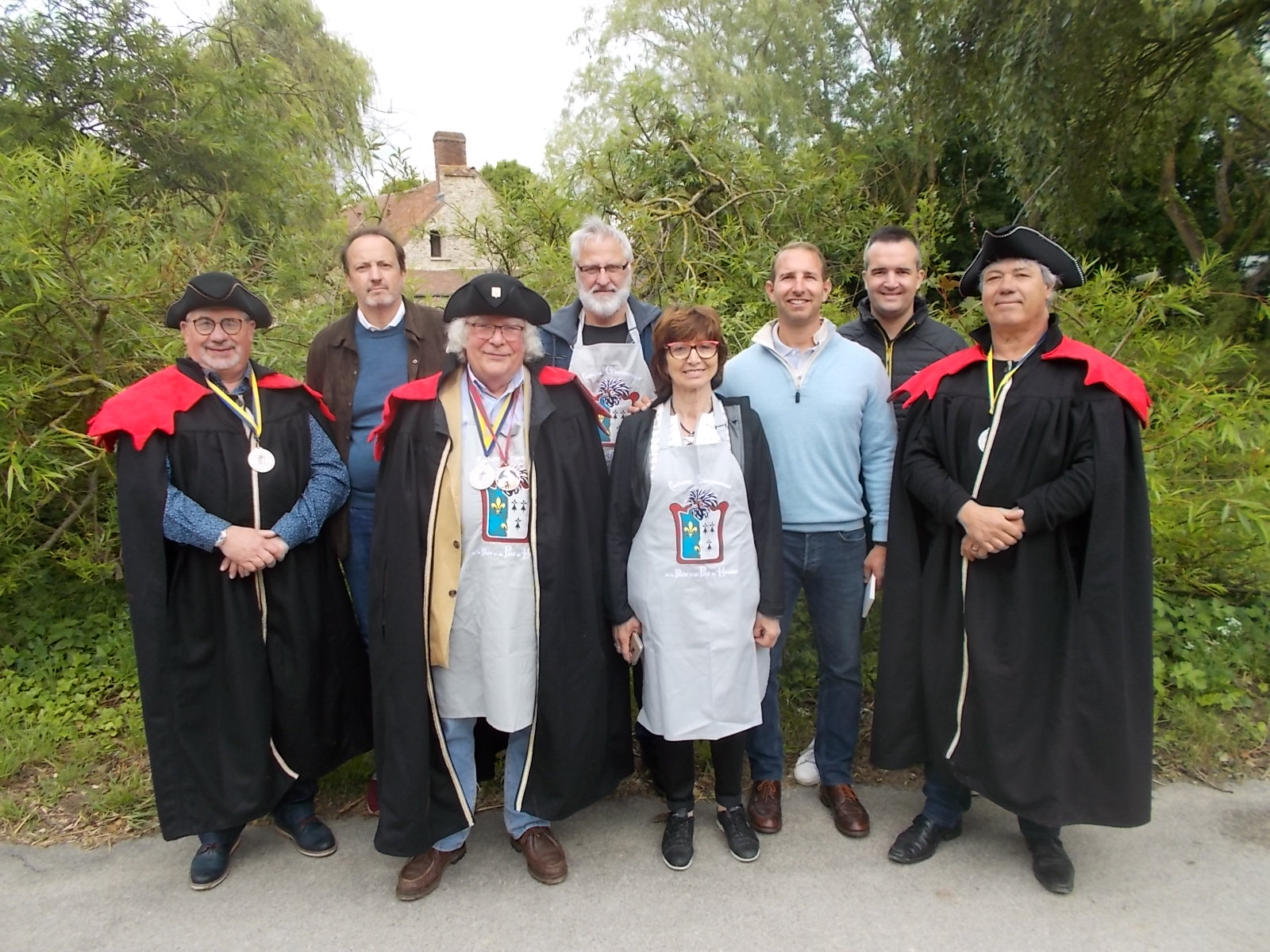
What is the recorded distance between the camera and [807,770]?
12.8 ft

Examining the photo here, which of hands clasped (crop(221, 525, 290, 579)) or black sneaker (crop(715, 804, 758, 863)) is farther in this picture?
black sneaker (crop(715, 804, 758, 863))

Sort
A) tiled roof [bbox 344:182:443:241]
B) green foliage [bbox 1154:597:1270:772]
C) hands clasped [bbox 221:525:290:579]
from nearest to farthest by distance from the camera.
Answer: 1. hands clasped [bbox 221:525:290:579]
2. green foliage [bbox 1154:597:1270:772]
3. tiled roof [bbox 344:182:443:241]

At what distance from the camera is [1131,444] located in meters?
2.97

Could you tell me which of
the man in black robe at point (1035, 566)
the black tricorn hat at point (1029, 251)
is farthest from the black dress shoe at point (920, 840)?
the black tricorn hat at point (1029, 251)

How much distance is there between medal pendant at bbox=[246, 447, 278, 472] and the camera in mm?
3219

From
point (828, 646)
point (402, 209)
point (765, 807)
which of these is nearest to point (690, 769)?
point (765, 807)

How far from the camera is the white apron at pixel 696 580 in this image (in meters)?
3.10

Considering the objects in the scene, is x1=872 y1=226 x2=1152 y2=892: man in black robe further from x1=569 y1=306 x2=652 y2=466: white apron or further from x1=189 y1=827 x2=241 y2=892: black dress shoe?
x1=189 y1=827 x2=241 y2=892: black dress shoe

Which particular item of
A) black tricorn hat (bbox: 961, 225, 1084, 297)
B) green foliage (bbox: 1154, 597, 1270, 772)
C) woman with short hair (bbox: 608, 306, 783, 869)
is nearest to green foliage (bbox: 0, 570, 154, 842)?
woman with short hair (bbox: 608, 306, 783, 869)

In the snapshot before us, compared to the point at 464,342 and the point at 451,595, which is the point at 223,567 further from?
the point at 464,342

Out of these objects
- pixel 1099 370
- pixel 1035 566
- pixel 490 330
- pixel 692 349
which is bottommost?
pixel 1035 566

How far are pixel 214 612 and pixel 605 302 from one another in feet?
6.55

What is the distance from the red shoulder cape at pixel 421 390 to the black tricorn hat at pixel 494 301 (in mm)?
232

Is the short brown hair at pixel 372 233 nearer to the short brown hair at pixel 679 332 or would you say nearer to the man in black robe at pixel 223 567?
the man in black robe at pixel 223 567
